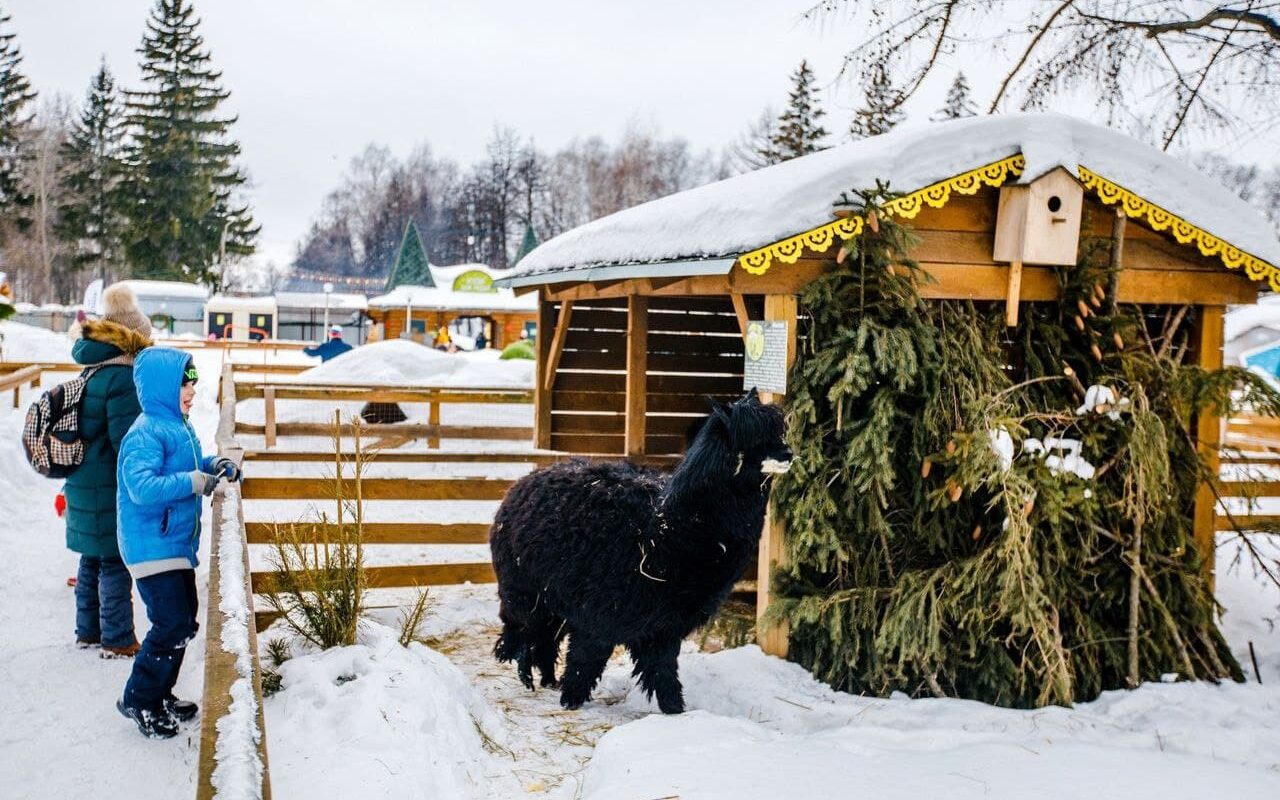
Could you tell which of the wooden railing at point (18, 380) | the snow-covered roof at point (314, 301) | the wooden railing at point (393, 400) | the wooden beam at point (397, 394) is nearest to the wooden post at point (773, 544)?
the wooden railing at point (393, 400)

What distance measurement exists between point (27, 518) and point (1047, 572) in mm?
8689

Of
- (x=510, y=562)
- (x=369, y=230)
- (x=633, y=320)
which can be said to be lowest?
(x=510, y=562)

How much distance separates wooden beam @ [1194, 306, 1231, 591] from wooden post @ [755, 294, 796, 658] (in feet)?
8.98

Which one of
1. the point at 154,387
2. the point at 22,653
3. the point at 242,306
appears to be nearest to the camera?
the point at 154,387

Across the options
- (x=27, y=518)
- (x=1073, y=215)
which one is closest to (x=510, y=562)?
(x=1073, y=215)

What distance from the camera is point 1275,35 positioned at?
21.5 feet

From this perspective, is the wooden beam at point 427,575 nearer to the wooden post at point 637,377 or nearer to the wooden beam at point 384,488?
the wooden beam at point 384,488

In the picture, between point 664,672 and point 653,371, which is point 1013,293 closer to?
point 664,672

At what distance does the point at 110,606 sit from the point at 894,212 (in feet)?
16.2

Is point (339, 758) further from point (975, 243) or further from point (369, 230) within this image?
point (369, 230)

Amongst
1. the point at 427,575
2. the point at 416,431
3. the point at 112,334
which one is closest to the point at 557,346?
the point at 427,575

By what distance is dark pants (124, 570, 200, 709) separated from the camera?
Answer: 406 centimetres

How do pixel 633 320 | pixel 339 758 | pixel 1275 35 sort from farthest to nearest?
pixel 633 320
pixel 1275 35
pixel 339 758

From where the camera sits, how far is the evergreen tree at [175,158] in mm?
52031
